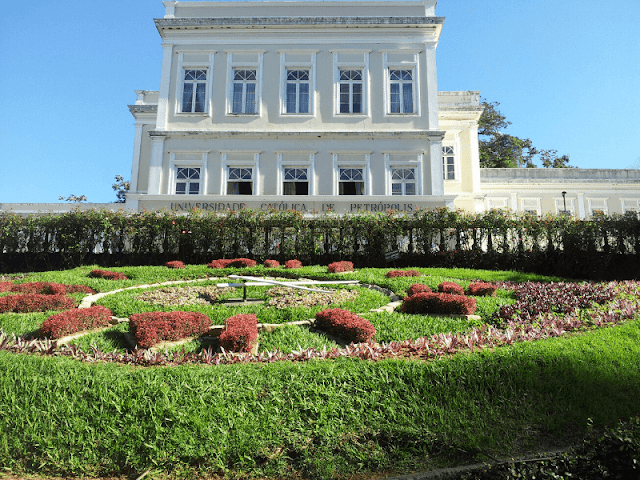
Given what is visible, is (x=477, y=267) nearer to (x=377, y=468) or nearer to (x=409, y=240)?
(x=409, y=240)

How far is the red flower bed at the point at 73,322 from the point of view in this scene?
4.59 metres

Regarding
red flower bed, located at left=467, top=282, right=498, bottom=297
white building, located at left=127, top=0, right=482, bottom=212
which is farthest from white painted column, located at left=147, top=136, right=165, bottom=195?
red flower bed, located at left=467, top=282, right=498, bottom=297

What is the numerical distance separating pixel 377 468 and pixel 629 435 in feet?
5.64

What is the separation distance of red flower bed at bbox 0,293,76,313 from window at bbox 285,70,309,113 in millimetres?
15899

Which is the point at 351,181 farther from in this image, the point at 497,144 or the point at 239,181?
the point at 497,144

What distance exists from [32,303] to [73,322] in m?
1.76

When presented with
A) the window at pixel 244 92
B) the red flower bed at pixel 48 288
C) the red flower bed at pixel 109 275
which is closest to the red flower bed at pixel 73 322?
the red flower bed at pixel 48 288

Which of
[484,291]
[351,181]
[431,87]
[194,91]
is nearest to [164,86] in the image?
[194,91]

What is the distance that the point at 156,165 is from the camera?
19.4 meters

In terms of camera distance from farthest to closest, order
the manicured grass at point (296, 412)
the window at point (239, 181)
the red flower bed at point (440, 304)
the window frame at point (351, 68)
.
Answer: the window frame at point (351, 68)
the window at point (239, 181)
the red flower bed at point (440, 304)
the manicured grass at point (296, 412)

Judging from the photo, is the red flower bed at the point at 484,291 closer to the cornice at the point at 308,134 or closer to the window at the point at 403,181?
the window at the point at 403,181

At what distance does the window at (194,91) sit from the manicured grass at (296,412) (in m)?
18.3

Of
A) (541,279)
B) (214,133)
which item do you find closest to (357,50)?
(214,133)

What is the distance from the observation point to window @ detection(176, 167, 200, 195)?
19.6 metres
